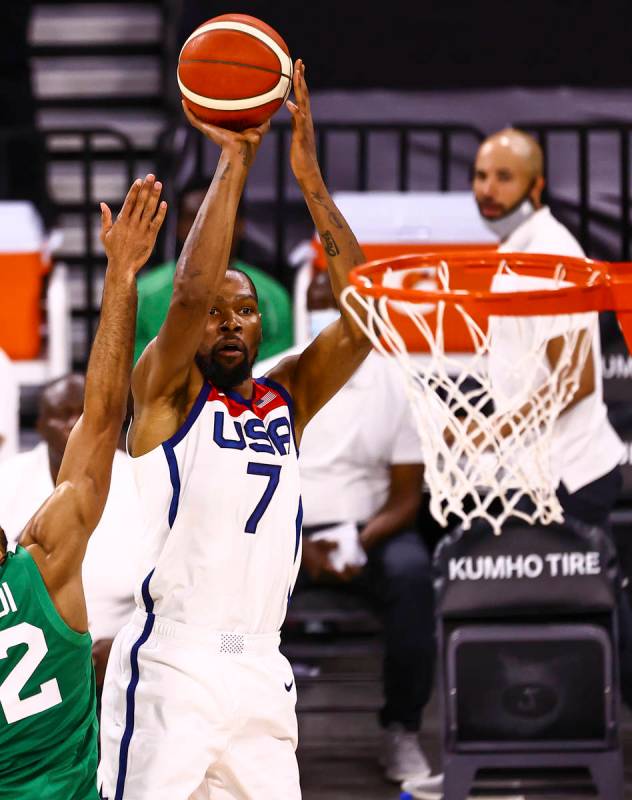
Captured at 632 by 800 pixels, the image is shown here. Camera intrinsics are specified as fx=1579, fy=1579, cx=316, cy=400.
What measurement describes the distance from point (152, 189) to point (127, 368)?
421 mm

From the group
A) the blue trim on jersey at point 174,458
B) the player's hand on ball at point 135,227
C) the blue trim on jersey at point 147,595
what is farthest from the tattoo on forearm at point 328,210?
the blue trim on jersey at point 147,595

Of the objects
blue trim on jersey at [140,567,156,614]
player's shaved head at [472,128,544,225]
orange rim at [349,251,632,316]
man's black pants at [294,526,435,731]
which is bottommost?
man's black pants at [294,526,435,731]

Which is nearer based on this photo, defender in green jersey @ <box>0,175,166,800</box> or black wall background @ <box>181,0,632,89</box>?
defender in green jersey @ <box>0,175,166,800</box>

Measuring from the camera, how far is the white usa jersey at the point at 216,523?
3857mm

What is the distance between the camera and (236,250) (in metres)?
7.12

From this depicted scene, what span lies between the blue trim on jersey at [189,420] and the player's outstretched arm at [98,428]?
261 mm

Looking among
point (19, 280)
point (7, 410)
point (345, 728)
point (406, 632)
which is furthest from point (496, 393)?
point (19, 280)

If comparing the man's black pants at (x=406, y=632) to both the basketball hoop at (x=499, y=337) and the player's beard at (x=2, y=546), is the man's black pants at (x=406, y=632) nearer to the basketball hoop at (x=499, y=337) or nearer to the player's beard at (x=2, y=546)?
the basketball hoop at (x=499, y=337)

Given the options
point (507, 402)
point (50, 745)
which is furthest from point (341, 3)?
point (50, 745)

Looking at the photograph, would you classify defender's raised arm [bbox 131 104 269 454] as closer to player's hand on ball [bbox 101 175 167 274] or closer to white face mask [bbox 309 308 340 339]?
player's hand on ball [bbox 101 175 167 274]

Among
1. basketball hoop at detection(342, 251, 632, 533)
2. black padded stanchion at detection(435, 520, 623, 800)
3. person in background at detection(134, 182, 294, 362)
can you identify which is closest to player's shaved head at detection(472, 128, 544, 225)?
basketball hoop at detection(342, 251, 632, 533)

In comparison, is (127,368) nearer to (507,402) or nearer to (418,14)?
(507,402)

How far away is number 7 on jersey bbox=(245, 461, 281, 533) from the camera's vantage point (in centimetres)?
388

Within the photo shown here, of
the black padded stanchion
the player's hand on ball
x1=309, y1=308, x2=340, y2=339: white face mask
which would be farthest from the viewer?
x1=309, y1=308, x2=340, y2=339: white face mask
